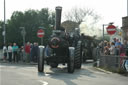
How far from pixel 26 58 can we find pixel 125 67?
39.1 feet

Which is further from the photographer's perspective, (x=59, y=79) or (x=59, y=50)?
(x=59, y=50)

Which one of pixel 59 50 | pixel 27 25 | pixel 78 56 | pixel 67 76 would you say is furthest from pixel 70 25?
pixel 67 76

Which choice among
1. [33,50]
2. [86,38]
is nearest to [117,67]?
[86,38]

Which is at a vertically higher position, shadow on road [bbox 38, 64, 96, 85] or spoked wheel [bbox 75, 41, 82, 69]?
spoked wheel [bbox 75, 41, 82, 69]

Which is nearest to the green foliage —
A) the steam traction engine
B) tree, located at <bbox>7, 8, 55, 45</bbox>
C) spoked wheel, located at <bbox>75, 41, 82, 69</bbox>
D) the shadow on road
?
tree, located at <bbox>7, 8, 55, 45</bbox>

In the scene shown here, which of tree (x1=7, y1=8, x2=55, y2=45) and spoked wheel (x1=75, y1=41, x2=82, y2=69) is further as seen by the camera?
tree (x1=7, y1=8, x2=55, y2=45)

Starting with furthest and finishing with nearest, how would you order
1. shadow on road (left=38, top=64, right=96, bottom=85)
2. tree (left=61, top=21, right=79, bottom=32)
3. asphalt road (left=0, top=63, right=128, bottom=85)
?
tree (left=61, top=21, right=79, bottom=32) → shadow on road (left=38, top=64, right=96, bottom=85) → asphalt road (left=0, top=63, right=128, bottom=85)

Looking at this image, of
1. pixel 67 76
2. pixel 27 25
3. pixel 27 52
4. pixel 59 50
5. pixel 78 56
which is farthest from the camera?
pixel 27 25

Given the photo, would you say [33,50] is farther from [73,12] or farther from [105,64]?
[73,12]

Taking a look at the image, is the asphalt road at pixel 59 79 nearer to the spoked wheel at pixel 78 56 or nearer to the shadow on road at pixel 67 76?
the shadow on road at pixel 67 76

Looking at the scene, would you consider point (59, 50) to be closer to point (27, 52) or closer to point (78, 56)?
point (78, 56)

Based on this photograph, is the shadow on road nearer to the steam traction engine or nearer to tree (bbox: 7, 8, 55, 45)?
the steam traction engine

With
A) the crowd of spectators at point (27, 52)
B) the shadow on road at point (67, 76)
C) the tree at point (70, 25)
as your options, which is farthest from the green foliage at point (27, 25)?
the shadow on road at point (67, 76)

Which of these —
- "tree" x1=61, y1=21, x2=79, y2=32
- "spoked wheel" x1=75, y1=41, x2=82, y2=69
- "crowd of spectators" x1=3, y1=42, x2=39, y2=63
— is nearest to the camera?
"spoked wheel" x1=75, y1=41, x2=82, y2=69
